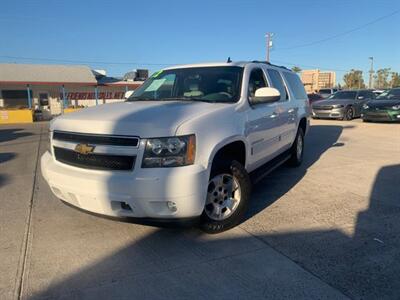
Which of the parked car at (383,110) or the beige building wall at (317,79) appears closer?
the parked car at (383,110)

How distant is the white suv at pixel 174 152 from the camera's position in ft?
10.5

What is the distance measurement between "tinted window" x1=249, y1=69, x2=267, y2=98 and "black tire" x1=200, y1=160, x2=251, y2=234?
3.58 ft

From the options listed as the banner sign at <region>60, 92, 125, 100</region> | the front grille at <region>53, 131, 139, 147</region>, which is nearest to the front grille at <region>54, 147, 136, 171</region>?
the front grille at <region>53, 131, 139, 147</region>

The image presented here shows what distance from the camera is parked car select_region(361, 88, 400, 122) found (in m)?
15.4

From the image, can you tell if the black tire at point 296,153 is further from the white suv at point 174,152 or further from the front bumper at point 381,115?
the front bumper at point 381,115

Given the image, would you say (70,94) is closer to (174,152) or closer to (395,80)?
(174,152)

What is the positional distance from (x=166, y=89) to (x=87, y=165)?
6.46 ft

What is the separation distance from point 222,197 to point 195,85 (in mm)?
1667

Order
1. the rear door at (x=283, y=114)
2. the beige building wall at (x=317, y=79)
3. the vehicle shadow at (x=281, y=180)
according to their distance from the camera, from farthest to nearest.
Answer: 1. the beige building wall at (x=317, y=79)
2. the rear door at (x=283, y=114)
3. the vehicle shadow at (x=281, y=180)

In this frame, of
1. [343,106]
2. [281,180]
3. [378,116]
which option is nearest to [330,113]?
[343,106]

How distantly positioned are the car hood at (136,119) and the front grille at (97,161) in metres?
0.22

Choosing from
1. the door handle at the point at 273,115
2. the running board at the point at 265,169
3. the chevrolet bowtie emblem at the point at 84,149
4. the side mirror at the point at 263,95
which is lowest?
the running board at the point at 265,169

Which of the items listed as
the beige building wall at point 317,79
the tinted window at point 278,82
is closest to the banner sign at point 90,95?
the tinted window at point 278,82

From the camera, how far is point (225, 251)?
3502 millimetres
